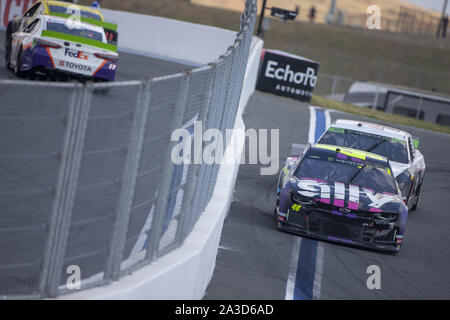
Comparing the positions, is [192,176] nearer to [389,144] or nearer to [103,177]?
[103,177]

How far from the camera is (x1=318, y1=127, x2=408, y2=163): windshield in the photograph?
13.7 m

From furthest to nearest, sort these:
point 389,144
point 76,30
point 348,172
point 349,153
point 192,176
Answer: point 76,30 → point 389,144 → point 349,153 → point 348,172 → point 192,176

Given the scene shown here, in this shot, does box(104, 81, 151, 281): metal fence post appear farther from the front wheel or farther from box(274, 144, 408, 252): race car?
the front wheel

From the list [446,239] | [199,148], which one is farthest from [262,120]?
[199,148]

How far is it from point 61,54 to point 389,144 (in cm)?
702

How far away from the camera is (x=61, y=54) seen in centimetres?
1675

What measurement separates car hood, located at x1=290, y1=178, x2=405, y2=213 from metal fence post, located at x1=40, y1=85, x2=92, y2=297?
18.3 ft

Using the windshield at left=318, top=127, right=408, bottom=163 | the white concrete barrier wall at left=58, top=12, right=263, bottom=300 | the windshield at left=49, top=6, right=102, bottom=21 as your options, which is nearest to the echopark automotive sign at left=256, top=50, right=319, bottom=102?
the windshield at left=49, top=6, right=102, bottom=21

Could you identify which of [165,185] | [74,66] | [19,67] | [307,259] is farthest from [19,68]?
[165,185]

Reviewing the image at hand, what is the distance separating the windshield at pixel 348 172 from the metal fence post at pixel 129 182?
5.76 m

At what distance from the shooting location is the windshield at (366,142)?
13652mm

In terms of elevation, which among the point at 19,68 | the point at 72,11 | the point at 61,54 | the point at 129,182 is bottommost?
the point at 19,68

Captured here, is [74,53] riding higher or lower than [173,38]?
higher
